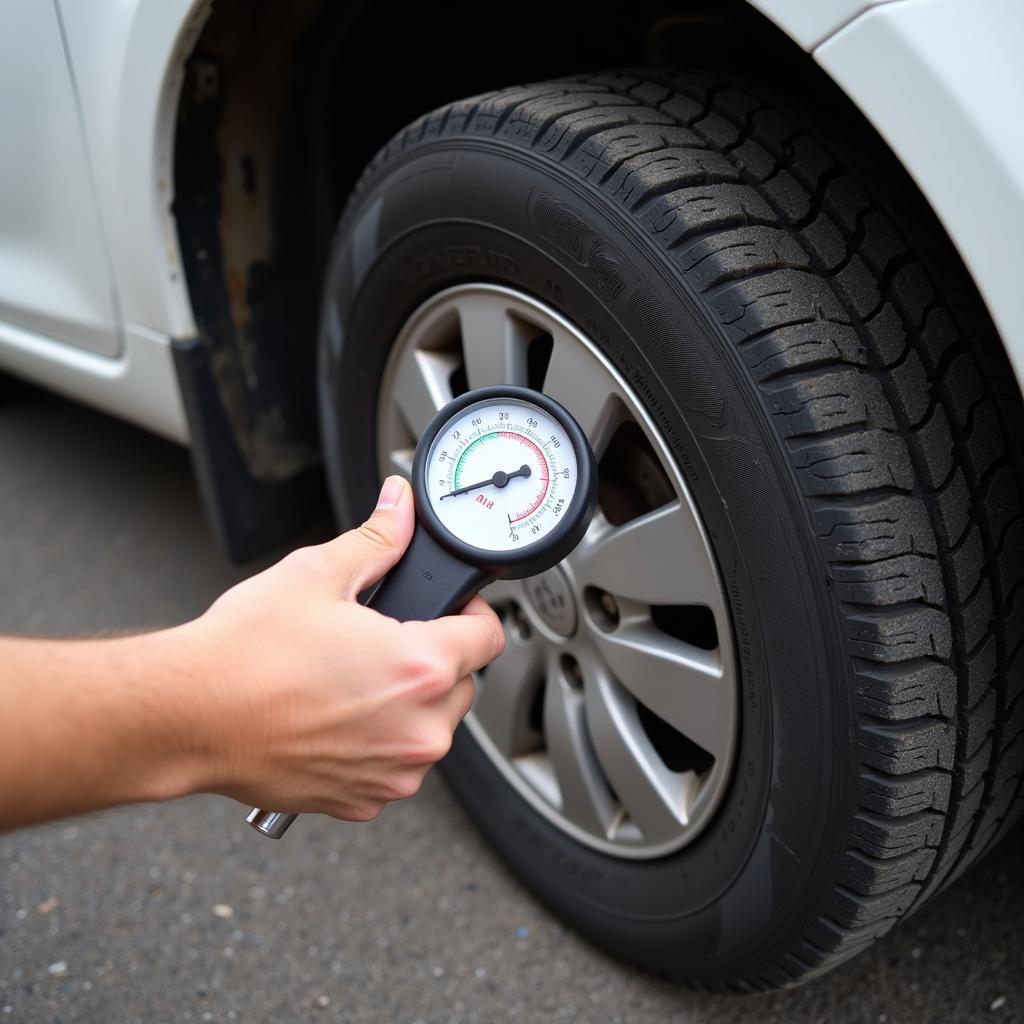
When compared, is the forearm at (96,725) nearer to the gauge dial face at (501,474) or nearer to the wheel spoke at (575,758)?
the gauge dial face at (501,474)

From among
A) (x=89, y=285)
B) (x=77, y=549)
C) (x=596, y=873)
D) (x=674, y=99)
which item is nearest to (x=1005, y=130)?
(x=674, y=99)

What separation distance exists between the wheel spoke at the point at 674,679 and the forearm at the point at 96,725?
55 centimetres

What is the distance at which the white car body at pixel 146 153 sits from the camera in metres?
0.75

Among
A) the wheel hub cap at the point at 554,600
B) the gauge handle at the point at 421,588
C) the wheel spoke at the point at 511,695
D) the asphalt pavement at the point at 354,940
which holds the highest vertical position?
the gauge handle at the point at 421,588

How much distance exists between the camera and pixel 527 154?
42.9 inches

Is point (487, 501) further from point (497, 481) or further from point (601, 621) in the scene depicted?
point (601, 621)

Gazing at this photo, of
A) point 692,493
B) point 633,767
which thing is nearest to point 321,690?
point 692,493

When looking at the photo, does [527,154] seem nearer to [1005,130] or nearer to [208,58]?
[1005,130]

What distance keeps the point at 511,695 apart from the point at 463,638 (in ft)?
1.85

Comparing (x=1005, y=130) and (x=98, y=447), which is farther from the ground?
(x=1005, y=130)

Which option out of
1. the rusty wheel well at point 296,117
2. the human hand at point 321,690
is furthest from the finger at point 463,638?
the rusty wheel well at point 296,117

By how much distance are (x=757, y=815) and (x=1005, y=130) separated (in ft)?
2.32

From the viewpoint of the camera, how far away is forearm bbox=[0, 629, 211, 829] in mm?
726

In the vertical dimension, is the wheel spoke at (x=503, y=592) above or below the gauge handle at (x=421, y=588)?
below
